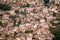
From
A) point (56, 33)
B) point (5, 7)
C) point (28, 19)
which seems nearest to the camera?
point (56, 33)

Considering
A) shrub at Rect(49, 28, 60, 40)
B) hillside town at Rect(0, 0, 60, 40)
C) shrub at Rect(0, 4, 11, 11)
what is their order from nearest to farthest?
shrub at Rect(49, 28, 60, 40), hillside town at Rect(0, 0, 60, 40), shrub at Rect(0, 4, 11, 11)

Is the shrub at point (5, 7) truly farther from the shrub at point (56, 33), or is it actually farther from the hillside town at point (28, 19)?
the shrub at point (56, 33)

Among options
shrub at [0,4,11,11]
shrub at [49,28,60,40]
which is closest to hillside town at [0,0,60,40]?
shrub at [0,4,11,11]

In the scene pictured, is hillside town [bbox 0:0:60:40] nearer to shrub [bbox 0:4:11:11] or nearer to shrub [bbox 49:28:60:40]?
shrub [bbox 0:4:11:11]

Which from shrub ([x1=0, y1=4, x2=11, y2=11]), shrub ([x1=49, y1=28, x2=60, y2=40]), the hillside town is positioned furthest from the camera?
shrub ([x1=0, y1=4, x2=11, y2=11])

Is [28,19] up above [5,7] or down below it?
below

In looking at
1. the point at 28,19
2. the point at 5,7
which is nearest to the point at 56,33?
the point at 28,19

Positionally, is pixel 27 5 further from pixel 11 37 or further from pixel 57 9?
pixel 11 37

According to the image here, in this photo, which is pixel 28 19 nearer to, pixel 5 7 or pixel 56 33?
pixel 5 7

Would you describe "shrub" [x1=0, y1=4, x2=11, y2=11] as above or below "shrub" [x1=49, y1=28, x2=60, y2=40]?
above
